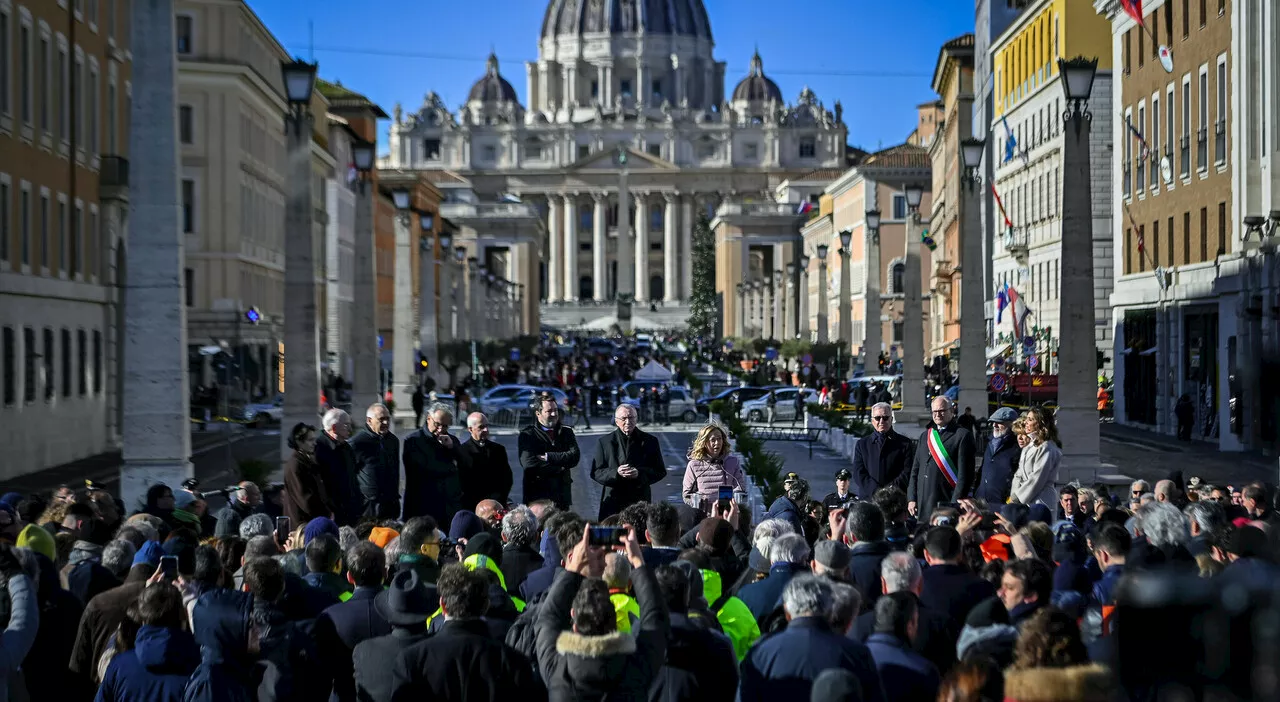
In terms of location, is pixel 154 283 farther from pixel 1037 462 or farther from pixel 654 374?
pixel 654 374

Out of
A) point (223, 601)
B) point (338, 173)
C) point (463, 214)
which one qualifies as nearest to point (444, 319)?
point (338, 173)

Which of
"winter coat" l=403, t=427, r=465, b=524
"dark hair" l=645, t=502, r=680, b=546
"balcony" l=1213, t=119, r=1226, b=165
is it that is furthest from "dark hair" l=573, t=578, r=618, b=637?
"balcony" l=1213, t=119, r=1226, b=165

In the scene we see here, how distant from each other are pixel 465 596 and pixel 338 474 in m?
6.83

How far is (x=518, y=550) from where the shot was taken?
988 cm

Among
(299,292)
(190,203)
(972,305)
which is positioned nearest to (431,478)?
(299,292)

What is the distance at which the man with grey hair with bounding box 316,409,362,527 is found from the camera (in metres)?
13.9

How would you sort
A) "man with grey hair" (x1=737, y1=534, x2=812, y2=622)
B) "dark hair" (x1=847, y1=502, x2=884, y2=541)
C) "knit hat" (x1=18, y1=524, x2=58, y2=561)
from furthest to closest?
"knit hat" (x1=18, y1=524, x2=58, y2=561) < "dark hair" (x1=847, y1=502, x2=884, y2=541) < "man with grey hair" (x1=737, y1=534, x2=812, y2=622)

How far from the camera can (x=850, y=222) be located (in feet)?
380

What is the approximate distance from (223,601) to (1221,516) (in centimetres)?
502

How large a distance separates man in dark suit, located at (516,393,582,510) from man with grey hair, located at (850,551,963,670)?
7.20m

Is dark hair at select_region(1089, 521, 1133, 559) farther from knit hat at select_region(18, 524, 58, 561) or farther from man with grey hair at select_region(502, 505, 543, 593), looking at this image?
knit hat at select_region(18, 524, 58, 561)

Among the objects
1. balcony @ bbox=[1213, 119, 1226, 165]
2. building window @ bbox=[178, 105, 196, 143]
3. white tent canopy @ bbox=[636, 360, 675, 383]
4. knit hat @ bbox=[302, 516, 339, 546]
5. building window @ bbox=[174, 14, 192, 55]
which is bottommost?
knit hat @ bbox=[302, 516, 339, 546]

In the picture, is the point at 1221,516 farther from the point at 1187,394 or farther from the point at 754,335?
the point at 754,335

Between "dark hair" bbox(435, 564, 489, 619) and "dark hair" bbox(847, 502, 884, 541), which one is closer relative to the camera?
"dark hair" bbox(435, 564, 489, 619)
